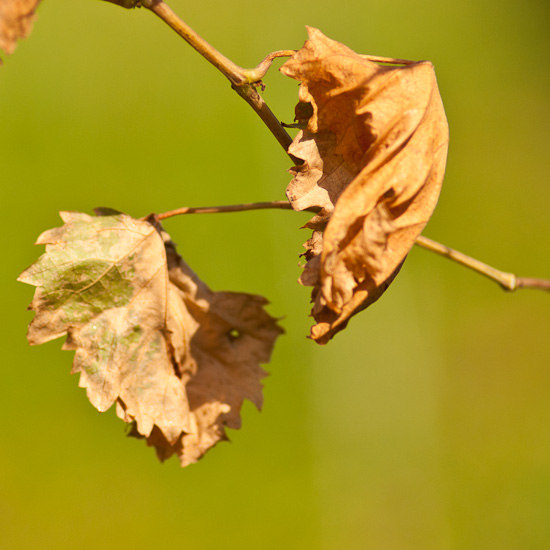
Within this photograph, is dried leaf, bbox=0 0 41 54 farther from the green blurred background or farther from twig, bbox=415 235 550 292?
the green blurred background

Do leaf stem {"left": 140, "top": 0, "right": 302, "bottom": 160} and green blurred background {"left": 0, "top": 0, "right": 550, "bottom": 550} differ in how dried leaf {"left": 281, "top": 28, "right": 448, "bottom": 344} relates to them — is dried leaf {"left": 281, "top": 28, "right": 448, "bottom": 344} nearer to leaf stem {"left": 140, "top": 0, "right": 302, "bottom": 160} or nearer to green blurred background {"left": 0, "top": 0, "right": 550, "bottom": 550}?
leaf stem {"left": 140, "top": 0, "right": 302, "bottom": 160}

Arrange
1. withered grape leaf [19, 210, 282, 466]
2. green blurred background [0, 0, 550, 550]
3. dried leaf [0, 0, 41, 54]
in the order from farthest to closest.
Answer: green blurred background [0, 0, 550, 550]
withered grape leaf [19, 210, 282, 466]
dried leaf [0, 0, 41, 54]

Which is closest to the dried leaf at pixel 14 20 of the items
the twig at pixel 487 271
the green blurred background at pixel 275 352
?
the twig at pixel 487 271

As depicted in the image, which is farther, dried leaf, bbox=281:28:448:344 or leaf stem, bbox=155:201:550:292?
leaf stem, bbox=155:201:550:292

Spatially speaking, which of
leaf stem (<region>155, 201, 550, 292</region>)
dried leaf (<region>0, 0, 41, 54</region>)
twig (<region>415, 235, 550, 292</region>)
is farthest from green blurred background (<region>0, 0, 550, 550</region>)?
dried leaf (<region>0, 0, 41, 54</region>)

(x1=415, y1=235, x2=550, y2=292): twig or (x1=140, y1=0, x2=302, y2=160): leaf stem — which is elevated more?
(x1=140, y1=0, x2=302, y2=160): leaf stem

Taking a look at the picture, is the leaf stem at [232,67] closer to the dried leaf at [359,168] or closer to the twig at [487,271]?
the dried leaf at [359,168]

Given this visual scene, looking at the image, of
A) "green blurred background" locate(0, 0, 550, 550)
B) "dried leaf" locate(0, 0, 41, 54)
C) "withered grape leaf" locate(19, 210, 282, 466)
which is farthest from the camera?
"green blurred background" locate(0, 0, 550, 550)

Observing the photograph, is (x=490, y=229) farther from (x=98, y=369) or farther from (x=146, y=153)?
(x=98, y=369)
